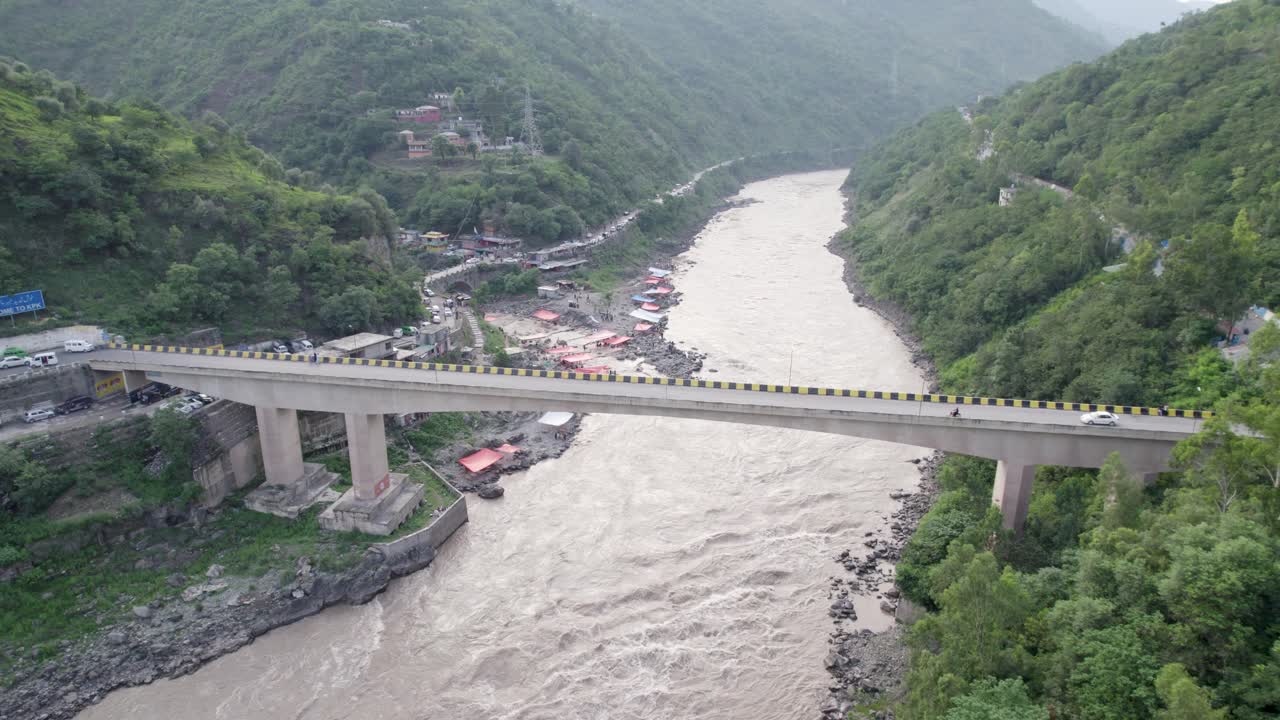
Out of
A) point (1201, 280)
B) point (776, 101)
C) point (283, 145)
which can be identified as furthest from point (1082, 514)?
point (776, 101)

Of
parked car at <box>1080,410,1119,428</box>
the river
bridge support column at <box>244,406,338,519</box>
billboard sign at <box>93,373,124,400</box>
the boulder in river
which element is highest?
parked car at <box>1080,410,1119,428</box>

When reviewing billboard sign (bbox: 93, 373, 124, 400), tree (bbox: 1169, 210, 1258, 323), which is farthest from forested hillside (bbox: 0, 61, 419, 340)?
tree (bbox: 1169, 210, 1258, 323)

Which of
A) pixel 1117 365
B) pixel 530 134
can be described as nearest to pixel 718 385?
pixel 1117 365

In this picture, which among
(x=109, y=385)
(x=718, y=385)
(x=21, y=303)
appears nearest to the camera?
(x=718, y=385)

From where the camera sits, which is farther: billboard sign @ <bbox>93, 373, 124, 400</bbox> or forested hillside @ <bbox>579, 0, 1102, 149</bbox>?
forested hillside @ <bbox>579, 0, 1102, 149</bbox>

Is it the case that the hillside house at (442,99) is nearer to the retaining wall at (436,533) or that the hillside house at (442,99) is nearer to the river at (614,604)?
the river at (614,604)

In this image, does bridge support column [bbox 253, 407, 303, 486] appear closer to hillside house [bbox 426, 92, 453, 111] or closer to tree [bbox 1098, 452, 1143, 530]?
tree [bbox 1098, 452, 1143, 530]

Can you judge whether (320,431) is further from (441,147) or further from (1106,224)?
(441,147)
